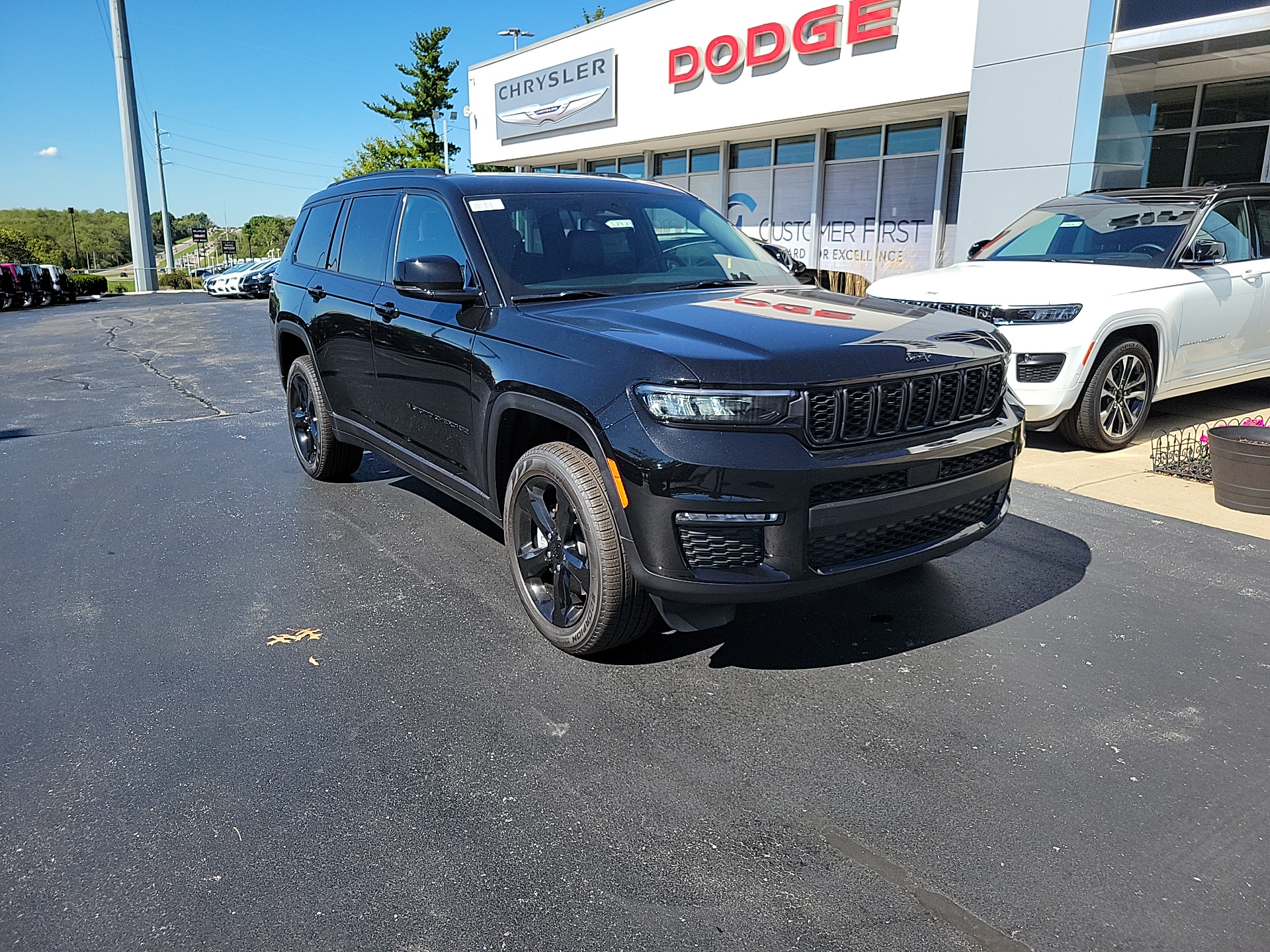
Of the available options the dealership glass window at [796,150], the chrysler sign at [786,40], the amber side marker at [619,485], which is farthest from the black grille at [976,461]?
the dealership glass window at [796,150]

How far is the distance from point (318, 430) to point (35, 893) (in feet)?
12.7

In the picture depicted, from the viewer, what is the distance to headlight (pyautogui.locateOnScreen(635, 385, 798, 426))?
2971mm

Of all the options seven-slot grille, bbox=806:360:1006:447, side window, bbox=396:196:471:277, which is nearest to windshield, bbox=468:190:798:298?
side window, bbox=396:196:471:277

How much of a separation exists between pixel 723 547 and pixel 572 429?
0.72m

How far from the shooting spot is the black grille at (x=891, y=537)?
10.1 feet

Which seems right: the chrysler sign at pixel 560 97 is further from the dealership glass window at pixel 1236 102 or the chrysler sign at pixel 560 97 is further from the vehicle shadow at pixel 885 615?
the vehicle shadow at pixel 885 615

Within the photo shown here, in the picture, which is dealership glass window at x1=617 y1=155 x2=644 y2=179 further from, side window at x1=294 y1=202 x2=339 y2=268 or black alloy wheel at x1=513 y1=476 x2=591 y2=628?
black alloy wheel at x1=513 y1=476 x2=591 y2=628

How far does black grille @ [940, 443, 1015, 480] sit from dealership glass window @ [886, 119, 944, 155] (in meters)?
14.1

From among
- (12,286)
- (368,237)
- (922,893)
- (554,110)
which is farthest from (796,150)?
(12,286)

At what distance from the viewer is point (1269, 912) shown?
2256 mm

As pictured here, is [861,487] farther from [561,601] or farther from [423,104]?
[423,104]

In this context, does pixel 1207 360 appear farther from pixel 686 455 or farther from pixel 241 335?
pixel 241 335

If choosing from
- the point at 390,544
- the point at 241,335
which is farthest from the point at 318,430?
the point at 241,335

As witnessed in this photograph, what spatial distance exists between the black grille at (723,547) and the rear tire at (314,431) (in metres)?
3.44
